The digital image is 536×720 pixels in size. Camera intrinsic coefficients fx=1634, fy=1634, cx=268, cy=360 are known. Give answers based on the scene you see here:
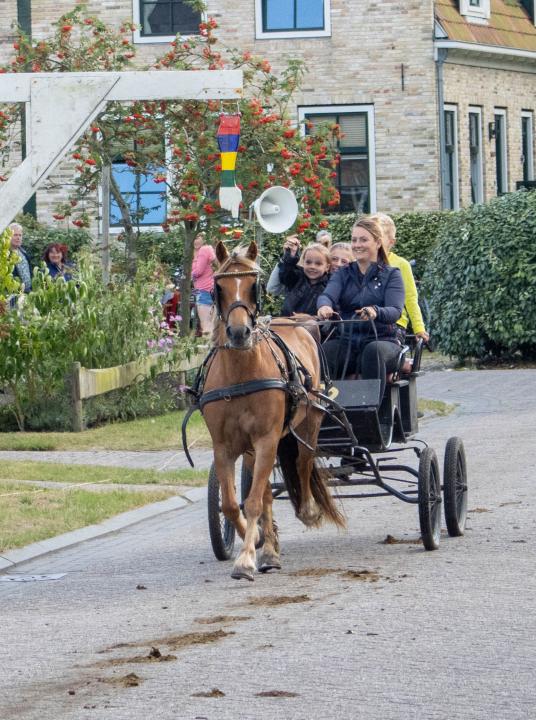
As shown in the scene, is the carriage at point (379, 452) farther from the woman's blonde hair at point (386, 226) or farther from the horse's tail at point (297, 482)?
the woman's blonde hair at point (386, 226)

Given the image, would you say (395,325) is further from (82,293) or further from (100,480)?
(82,293)

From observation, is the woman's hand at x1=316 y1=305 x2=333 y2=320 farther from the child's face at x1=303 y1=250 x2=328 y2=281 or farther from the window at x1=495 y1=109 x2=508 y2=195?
the window at x1=495 y1=109 x2=508 y2=195

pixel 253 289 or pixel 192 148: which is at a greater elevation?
pixel 192 148

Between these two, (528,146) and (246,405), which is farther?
(528,146)

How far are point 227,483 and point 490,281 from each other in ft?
47.7

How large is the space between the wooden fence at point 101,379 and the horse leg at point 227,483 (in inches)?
305

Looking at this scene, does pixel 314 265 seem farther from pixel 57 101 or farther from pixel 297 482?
pixel 57 101

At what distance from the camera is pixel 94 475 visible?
1342 centimetres

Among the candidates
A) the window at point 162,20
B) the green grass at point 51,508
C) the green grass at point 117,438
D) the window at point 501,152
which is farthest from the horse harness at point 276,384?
the window at point 501,152

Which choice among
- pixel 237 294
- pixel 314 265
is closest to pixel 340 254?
pixel 314 265

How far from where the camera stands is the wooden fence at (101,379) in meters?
16.5

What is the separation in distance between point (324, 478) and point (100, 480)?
3.81m

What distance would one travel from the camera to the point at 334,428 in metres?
9.70

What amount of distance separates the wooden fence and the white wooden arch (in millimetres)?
4825
